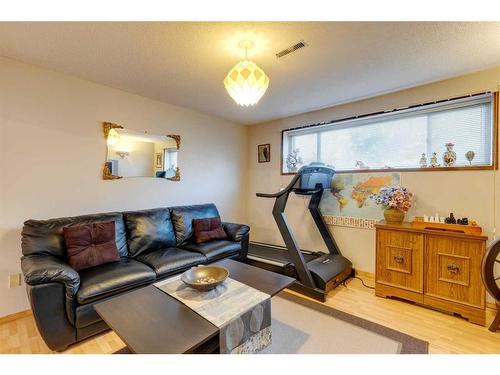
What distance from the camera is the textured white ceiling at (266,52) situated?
1.71 m

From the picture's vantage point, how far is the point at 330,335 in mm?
1924

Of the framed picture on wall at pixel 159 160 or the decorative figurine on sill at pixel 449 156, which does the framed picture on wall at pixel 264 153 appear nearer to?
the framed picture on wall at pixel 159 160

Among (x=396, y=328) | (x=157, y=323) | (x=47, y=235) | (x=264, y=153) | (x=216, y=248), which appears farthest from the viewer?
(x=264, y=153)

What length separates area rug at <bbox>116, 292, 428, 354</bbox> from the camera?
1.75 metres

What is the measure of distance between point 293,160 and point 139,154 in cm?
234

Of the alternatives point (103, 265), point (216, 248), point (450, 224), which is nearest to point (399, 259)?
point (450, 224)

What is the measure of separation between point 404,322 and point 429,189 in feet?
4.83

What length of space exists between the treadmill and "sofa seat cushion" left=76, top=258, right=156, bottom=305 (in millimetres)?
1450

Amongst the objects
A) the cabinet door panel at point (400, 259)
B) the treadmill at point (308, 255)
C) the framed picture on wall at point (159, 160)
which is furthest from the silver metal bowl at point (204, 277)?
the framed picture on wall at point (159, 160)

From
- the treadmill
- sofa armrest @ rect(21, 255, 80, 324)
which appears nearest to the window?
the treadmill

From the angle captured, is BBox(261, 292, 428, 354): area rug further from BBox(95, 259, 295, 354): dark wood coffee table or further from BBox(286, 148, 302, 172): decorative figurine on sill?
BBox(286, 148, 302, 172): decorative figurine on sill

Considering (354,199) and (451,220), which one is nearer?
(451,220)

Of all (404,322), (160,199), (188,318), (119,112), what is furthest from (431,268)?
(119,112)

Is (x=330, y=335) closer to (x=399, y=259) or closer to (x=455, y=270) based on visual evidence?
(x=399, y=259)
